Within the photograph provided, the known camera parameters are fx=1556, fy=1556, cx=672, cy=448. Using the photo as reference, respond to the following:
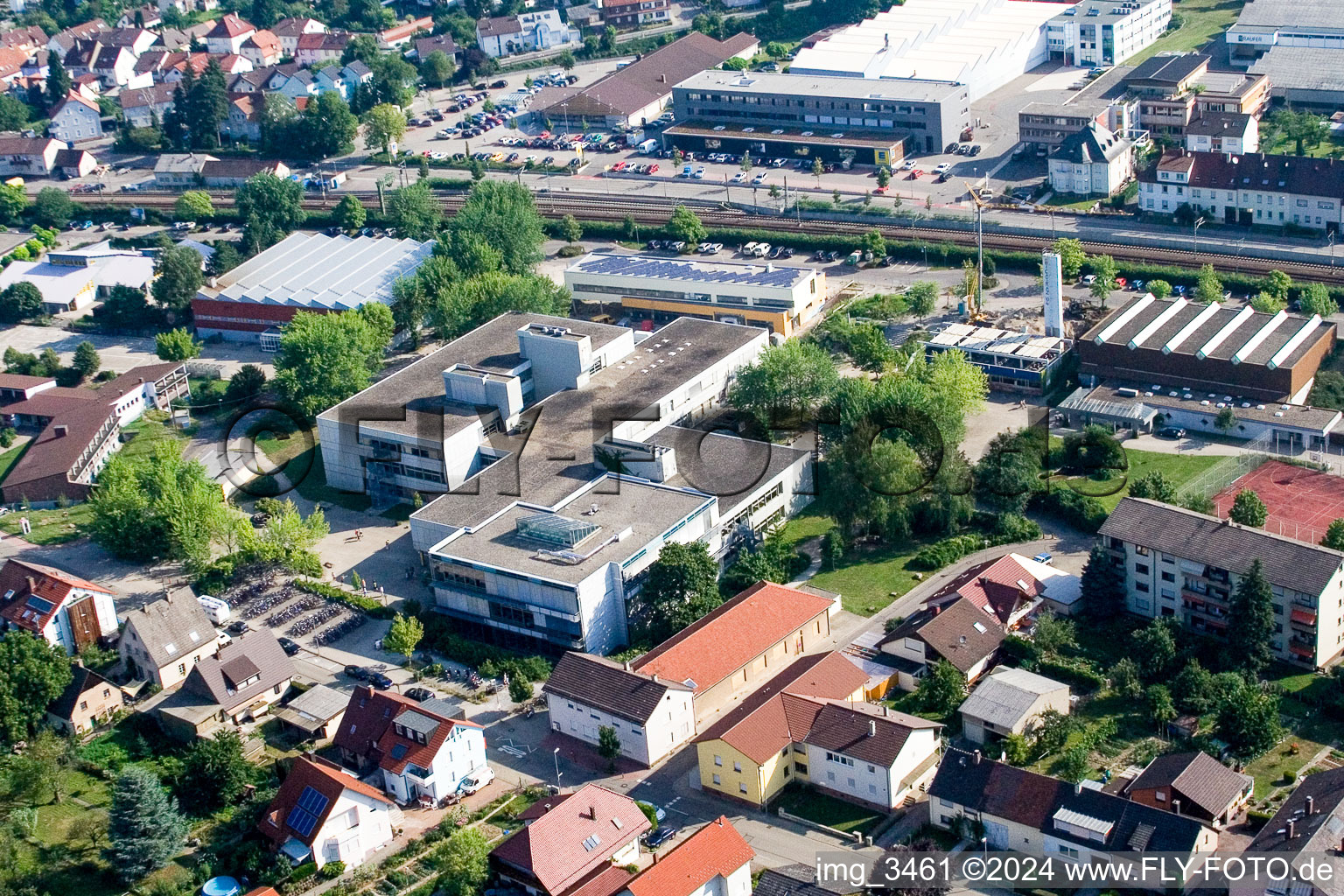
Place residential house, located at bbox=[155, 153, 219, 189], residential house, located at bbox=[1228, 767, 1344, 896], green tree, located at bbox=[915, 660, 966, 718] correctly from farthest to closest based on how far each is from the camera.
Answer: residential house, located at bbox=[155, 153, 219, 189], green tree, located at bbox=[915, 660, 966, 718], residential house, located at bbox=[1228, 767, 1344, 896]

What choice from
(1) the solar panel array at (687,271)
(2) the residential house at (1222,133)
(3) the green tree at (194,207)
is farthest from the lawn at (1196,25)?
(3) the green tree at (194,207)

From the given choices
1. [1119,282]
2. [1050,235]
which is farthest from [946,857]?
[1050,235]

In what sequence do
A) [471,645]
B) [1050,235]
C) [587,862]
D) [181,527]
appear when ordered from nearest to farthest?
[587,862], [471,645], [181,527], [1050,235]

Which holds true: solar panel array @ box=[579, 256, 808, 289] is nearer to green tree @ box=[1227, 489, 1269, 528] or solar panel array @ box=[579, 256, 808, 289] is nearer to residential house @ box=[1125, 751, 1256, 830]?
green tree @ box=[1227, 489, 1269, 528]

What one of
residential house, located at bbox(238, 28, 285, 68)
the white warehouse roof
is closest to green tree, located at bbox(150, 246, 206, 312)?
the white warehouse roof

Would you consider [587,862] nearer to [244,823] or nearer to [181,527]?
[244,823]

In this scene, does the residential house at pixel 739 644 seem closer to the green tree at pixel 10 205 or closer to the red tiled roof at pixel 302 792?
the red tiled roof at pixel 302 792
